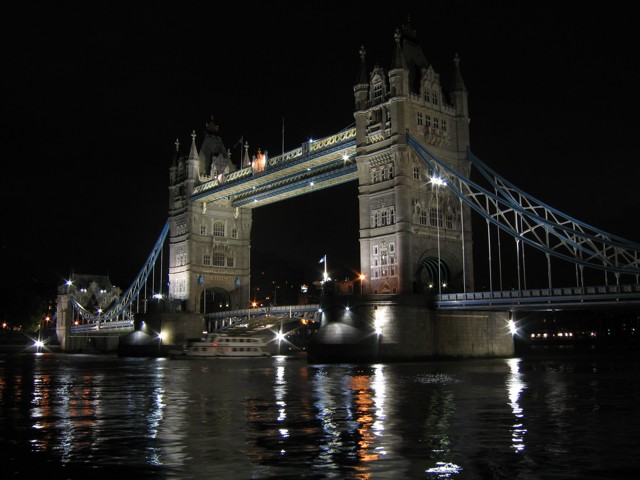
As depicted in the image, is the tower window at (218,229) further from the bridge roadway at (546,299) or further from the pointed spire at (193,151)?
the bridge roadway at (546,299)

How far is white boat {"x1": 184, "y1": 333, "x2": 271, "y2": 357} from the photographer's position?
7231cm

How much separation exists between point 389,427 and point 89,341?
120007 mm

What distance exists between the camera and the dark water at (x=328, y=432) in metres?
12.1

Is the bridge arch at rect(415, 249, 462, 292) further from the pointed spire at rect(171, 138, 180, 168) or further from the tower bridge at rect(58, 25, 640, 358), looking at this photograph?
the pointed spire at rect(171, 138, 180, 168)

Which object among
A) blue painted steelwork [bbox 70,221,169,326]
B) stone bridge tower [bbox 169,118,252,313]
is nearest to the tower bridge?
stone bridge tower [bbox 169,118,252,313]

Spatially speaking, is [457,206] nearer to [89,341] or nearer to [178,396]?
[178,396]

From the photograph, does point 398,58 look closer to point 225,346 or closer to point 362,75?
point 362,75

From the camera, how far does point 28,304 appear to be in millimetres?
144250

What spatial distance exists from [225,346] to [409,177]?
89.9 feet

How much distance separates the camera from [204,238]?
274 ft

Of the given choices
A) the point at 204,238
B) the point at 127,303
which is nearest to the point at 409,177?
the point at 204,238

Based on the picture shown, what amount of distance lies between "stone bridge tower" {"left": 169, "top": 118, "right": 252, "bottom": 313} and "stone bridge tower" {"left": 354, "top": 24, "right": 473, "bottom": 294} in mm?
29156

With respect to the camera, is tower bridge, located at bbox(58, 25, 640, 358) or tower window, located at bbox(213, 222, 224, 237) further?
tower window, located at bbox(213, 222, 224, 237)

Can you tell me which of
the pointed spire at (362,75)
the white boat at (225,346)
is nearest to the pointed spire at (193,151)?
the white boat at (225,346)
